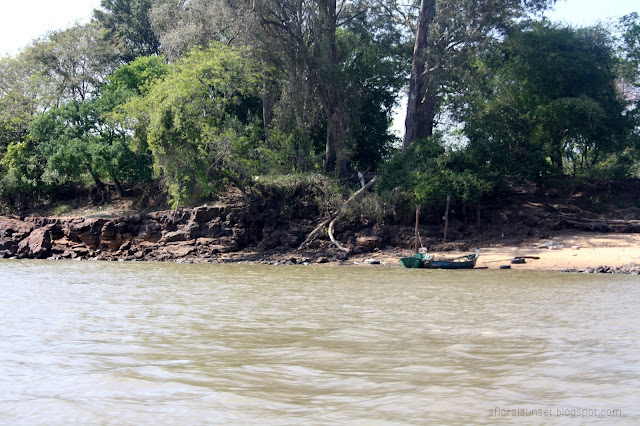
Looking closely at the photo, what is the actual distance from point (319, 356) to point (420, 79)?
22919 mm

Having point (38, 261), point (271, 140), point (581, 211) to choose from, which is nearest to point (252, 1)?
point (271, 140)

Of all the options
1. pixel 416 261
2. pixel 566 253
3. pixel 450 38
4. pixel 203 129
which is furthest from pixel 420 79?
pixel 566 253

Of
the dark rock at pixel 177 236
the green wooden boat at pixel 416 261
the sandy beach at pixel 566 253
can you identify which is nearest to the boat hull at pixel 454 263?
the green wooden boat at pixel 416 261

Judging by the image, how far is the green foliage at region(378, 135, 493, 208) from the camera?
→ 25.0m

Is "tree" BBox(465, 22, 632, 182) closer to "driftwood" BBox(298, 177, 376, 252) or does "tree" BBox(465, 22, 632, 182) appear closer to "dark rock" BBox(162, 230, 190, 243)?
"driftwood" BBox(298, 177, 376, 252)

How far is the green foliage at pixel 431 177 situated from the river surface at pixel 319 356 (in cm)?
1085

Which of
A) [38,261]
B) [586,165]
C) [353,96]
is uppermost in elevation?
[353,96]

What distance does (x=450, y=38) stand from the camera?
2909cm

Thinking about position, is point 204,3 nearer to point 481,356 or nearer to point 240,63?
point 240,63

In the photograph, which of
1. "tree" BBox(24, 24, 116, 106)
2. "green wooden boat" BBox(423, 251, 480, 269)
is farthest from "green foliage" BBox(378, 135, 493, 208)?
"tree" BBox(24, 24, 116, 106)

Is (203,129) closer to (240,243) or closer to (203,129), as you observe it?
(203,129)

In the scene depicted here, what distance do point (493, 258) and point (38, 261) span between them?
761 inches

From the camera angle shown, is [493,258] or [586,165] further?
[586,165]

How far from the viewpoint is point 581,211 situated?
2670 cm
